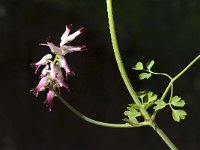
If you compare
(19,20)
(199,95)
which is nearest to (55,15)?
(19,20)

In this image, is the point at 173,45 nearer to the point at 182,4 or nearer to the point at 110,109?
the point at 182,4

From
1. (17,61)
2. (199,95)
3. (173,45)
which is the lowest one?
(199,95)

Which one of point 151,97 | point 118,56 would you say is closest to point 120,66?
point 118,56

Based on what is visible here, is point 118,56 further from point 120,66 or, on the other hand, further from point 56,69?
point 56,69

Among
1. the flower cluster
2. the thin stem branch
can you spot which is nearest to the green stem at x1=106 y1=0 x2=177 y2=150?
the thin stem branch

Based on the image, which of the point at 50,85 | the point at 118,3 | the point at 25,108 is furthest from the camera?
the point at 118,3

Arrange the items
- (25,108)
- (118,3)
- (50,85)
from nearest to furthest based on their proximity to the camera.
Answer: (50,85)
(25,108)
(118,3)

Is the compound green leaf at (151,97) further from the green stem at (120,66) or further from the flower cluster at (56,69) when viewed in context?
the flower cluster at (56,69)

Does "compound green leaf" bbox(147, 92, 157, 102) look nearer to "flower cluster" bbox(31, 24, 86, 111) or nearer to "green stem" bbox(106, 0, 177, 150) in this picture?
"green stem" bbox(106, 0, 177, 150)
